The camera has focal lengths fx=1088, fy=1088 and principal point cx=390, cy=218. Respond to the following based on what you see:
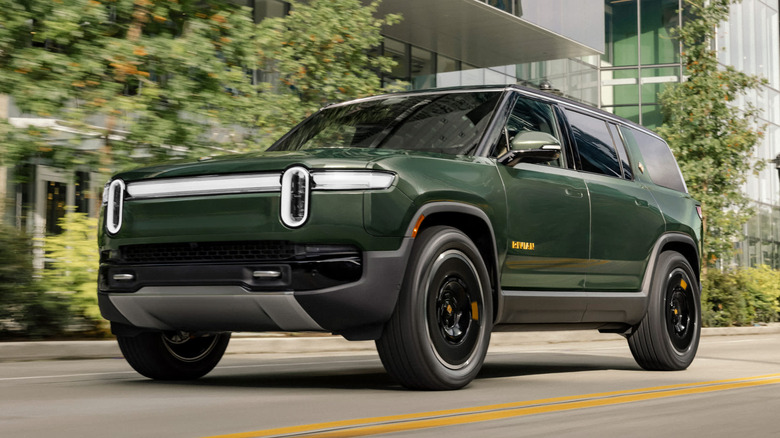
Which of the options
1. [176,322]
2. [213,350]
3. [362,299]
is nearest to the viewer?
[362,299]

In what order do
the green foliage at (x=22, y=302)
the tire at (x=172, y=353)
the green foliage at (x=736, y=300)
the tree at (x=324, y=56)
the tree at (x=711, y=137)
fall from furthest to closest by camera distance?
the tree at (x=711, y=137) → the green foliage at (x=736, y=300) → the tree at (x=324, y=56) → the green foliage at (x=22, y=302) → the tire at (x=172, y=353)

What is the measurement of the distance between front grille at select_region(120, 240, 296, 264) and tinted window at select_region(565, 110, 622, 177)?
10.3ft

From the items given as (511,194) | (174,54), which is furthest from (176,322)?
(174,54)

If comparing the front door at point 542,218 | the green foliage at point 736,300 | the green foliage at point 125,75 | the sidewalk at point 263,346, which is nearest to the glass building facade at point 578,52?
the green foliage at point 736,300

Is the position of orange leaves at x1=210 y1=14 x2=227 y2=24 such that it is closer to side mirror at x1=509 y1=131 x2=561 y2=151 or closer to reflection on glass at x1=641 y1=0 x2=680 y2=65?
side mirror at x1=509 y1=131 x2=561 y2=151

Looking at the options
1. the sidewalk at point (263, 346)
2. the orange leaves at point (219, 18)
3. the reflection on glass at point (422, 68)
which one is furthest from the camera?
the reflection on glass at point (422, 68)

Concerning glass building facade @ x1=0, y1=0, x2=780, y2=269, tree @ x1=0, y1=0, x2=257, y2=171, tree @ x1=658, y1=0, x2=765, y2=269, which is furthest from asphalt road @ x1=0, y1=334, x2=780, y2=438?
tree @ x1=658, y1=0, x2=765, y2=269

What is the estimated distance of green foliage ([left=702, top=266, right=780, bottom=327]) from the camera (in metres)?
23.4

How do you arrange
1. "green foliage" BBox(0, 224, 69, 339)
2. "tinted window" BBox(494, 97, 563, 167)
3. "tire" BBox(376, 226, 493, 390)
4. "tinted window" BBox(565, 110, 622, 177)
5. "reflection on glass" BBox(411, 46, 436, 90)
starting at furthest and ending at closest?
"reflection on glass" BBox(411, 46, 436, 90), "green foliage" BBox(0, 224, 69, 339), "tinted window" BBox(565, 110, 622, 177), "tinted window" BBox(494, 97, 563, 167), "tire" BBox(376, 226, 493, 390)

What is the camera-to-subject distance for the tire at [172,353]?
7324 millimetres

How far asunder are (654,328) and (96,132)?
6.24m

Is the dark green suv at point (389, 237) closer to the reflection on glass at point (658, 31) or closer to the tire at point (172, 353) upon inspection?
the tire at point (172, 353)

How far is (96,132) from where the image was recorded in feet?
38.3

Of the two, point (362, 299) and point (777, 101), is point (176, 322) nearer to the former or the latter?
point (362, 299)
